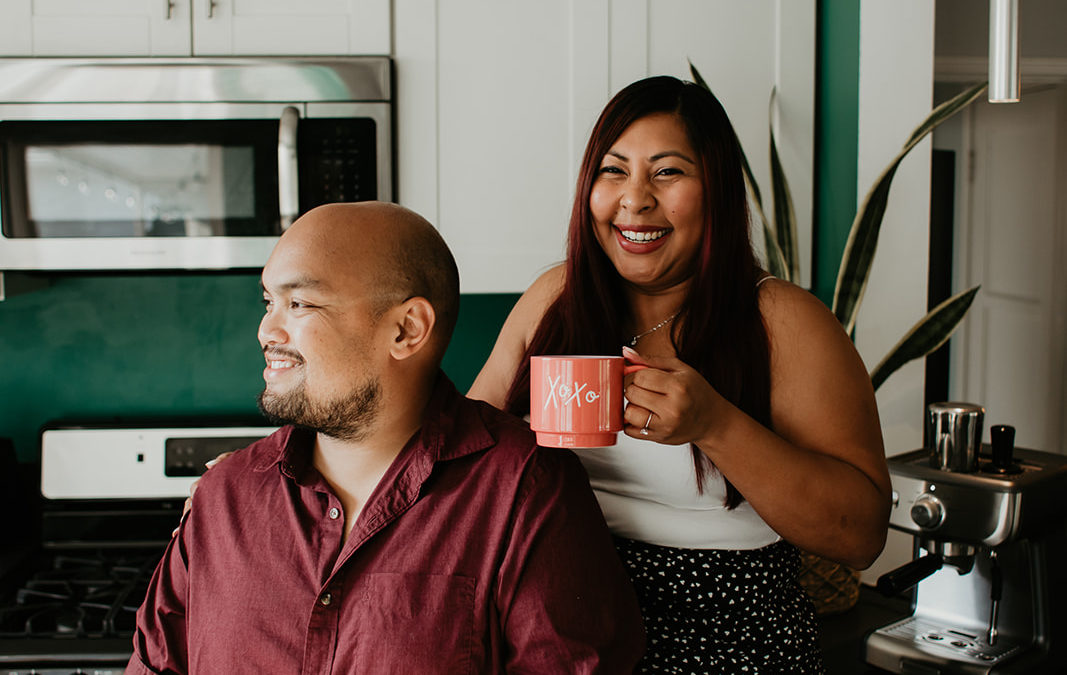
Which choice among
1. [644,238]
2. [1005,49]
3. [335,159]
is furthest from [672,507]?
[335,159]

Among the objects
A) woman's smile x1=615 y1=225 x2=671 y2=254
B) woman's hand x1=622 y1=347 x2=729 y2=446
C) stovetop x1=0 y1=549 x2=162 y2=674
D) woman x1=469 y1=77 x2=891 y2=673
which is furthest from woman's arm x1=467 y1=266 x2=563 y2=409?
stovetop x1=0 y1=549 x2=162 y2=674

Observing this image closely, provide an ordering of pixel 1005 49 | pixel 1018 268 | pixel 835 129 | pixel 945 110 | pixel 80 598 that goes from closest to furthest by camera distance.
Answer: pixel 1005 49
pixel 945 110
pixel 80 598
pixel 1018 268
pixel 835 129

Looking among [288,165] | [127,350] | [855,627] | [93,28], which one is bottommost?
[855,627]

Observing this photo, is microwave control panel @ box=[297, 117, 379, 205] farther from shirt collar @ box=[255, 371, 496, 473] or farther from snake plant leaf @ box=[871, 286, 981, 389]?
snake plant leaf @ box=[871, 286, 981, 389]

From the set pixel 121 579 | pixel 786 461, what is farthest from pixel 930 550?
pixel 121 579

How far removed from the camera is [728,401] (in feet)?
3.86

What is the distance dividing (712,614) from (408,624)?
475 mm

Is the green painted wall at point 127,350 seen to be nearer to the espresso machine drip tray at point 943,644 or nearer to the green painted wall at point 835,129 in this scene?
the green painted wall at point 835,129

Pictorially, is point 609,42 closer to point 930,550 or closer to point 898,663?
point 930,550

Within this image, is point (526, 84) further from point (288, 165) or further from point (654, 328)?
point (654, 328)

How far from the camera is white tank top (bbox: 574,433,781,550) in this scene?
1.28 meters

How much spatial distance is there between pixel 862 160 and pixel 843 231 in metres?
0.19

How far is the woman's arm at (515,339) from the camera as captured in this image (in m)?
1.52

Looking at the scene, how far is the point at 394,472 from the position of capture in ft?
3.67
